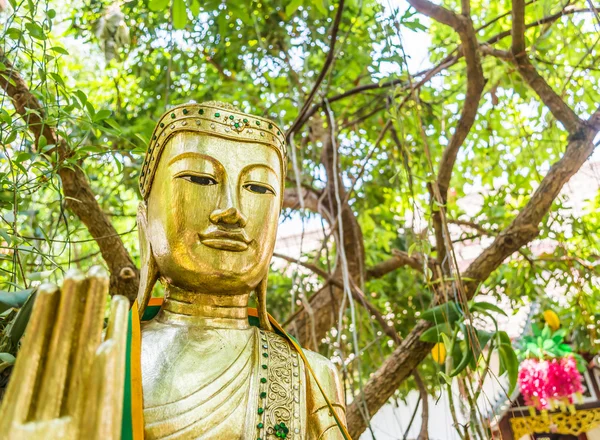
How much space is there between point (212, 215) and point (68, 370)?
0.55 metres

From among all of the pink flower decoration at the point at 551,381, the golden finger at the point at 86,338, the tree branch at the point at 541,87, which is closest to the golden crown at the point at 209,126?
the golden finger at the point at 86,338

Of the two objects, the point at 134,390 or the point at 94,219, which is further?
the point at 94,219

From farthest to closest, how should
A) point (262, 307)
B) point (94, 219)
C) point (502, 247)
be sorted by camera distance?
point (502, 247) → point (94, 219) → point (262, 307)

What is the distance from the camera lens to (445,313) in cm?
196

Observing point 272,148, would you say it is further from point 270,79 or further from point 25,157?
point 270,79

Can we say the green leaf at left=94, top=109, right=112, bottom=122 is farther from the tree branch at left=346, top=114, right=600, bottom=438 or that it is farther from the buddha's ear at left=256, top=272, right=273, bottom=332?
the tree branch at left=346, top=114, right=600, bottom=438

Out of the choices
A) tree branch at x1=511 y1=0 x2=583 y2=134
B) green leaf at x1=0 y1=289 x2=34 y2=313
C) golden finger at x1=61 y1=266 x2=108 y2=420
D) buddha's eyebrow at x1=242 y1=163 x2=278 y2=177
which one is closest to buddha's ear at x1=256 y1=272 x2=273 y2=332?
buddha's eyebrow at x1=242 y1=163 x2=278 y2=177

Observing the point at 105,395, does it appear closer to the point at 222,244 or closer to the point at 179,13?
the point at 222,244

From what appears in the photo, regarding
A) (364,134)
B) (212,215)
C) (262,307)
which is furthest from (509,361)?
(364,134)

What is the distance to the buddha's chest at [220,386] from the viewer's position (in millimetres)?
1146

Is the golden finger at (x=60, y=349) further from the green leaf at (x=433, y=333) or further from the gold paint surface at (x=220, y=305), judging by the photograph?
the green leaf at (x=433, y=333)

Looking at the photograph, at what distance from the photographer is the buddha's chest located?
115 cm

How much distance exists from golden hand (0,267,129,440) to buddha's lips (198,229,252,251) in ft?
1.48

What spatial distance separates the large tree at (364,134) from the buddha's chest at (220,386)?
847 mm
